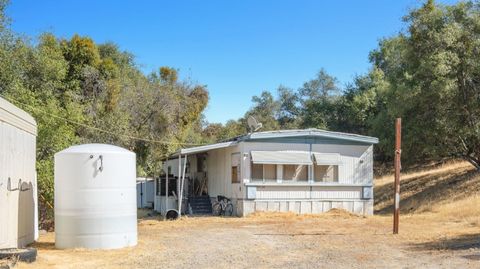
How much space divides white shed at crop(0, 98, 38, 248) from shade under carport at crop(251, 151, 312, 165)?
30.0 ft

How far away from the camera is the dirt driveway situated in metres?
9.05

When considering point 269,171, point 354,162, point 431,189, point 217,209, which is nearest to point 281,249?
point 269,171

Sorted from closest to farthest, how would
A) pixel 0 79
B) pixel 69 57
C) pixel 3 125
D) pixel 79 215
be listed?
1. pixel 3 125
2. pixel 79 215
3. pixel 0 79
4. pixel 69 57

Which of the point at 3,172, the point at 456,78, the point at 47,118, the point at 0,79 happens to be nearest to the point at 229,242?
the point at 3,172

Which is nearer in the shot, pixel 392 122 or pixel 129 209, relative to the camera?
pixel 129 209

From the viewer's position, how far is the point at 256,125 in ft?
68.0

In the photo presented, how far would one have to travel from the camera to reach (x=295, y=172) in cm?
2033

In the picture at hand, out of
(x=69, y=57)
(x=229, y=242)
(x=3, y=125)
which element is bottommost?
(x=229, y=242)

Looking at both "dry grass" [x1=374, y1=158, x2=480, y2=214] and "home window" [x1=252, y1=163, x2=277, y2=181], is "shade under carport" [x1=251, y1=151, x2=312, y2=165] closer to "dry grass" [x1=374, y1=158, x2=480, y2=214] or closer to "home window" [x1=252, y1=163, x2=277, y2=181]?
"home window" [x1=252, y1=163, x2=277, y2=181]

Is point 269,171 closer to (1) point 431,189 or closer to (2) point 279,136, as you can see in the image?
(2) point 279,136

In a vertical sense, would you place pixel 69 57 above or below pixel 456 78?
above

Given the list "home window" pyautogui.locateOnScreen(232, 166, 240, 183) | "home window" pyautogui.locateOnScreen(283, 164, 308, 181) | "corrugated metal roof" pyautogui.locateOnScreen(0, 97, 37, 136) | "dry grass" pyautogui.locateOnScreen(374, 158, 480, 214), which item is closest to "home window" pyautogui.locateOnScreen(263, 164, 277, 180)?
"home window" pyautogui.locateOnScreen(283, 164, 308, 181)

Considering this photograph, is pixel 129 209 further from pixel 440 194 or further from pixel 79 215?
pixel 440 194

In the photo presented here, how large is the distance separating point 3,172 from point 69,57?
21286mm
